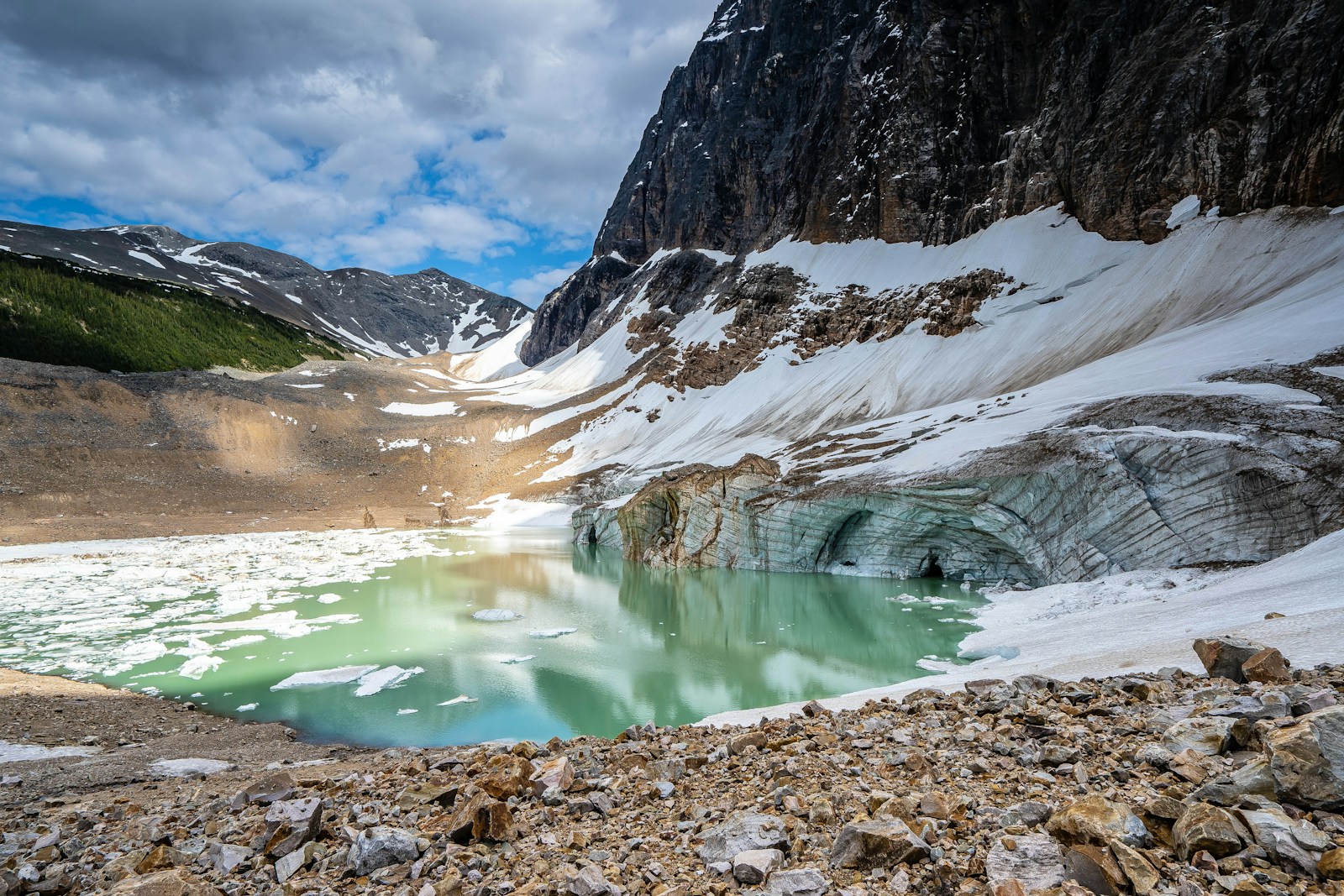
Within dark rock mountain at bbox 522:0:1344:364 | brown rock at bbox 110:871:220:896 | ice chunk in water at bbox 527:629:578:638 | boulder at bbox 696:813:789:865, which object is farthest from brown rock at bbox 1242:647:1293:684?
dark rock mountain at bbox 522:0:1344:364

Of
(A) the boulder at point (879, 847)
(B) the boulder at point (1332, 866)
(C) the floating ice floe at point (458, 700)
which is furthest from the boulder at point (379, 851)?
(C) the floating ice floe at point (458, 700)

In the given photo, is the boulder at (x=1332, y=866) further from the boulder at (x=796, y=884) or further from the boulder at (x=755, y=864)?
the boulder at (x=755, y=864)

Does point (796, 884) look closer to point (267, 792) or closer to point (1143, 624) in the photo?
point (267, 792)

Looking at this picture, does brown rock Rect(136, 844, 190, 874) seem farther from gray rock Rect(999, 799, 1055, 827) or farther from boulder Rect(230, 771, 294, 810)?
gray rock Rect(999, 799, 1055, 827)

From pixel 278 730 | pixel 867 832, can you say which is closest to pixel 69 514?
pixel 278 730

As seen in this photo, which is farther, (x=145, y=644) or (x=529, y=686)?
(x=145, y=644)

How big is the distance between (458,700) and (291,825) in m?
9.13

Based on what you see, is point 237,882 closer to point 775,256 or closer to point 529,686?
point 529,686

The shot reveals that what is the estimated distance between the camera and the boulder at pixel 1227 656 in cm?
571

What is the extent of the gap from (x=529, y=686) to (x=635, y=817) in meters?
10.3

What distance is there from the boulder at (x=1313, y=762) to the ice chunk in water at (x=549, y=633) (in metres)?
17.6

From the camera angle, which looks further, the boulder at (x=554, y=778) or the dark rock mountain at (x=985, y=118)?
the dark rock mountain at (x=985, y=118)

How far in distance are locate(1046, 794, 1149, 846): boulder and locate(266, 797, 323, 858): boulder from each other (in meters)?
4.79

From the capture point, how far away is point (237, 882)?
4137mm
